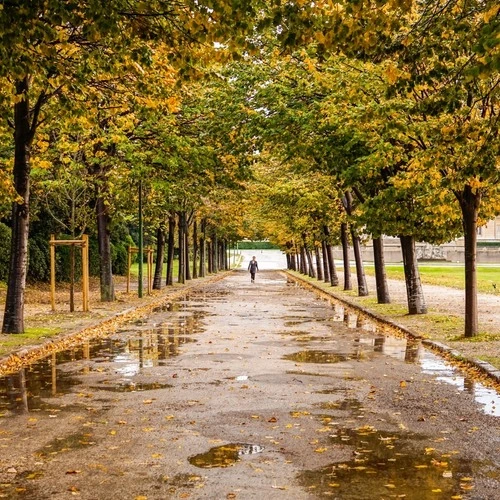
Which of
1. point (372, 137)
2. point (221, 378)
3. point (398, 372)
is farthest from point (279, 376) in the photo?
point (372, 137)

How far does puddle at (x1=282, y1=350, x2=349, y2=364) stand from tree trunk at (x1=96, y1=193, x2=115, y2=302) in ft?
51.6

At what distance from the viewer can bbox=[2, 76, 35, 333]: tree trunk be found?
17312 mm

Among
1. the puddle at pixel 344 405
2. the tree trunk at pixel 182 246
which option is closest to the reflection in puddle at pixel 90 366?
the puddle at pixel 344 405

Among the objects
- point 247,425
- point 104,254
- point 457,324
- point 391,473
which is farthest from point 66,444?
point 104,254

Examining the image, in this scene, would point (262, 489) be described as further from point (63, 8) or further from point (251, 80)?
point (251, 80)

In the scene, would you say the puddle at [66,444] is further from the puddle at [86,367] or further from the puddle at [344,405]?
the puddle at [344,405]

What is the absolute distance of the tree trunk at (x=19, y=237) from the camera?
17.3m

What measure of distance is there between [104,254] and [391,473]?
23.6 metres

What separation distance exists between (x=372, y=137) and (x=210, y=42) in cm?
818

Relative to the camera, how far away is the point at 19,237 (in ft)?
57.2

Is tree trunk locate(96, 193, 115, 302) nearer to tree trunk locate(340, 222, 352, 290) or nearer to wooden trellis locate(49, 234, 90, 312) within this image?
wooden trellis locate(49, 234, 90, 312)

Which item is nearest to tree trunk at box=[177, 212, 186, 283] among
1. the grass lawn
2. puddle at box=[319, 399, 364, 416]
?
the grass lawn

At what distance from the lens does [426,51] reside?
10.1 meters

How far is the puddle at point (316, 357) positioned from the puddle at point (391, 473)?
5778 mm
